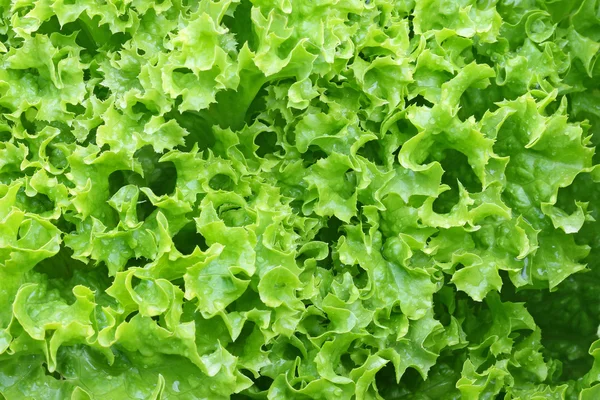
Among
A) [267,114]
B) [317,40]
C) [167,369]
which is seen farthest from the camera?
[267,114]

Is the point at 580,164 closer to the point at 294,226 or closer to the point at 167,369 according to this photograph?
the point at 294,226

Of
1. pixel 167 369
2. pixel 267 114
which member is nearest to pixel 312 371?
pixel 167 369

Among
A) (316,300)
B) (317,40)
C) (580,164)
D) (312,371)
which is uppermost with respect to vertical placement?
(317,40)

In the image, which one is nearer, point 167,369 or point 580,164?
point 167,369

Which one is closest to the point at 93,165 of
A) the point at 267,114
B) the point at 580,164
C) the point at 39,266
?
the point at 39,266

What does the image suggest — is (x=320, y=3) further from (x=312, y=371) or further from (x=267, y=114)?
(x=312, y=371)

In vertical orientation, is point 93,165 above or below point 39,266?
above

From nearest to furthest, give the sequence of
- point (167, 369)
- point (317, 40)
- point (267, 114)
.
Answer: point (167, 369) → point (317, 40) → point (267, 114)
